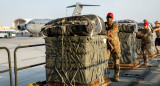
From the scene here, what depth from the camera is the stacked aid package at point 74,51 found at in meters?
4.32

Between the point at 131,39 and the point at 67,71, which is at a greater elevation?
the point at 131,39

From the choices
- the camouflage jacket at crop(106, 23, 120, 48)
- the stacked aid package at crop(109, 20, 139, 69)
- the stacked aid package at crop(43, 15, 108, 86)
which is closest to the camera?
the stacked aid package at crop(43, 15, 108, 86)

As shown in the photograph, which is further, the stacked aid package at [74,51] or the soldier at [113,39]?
the soldier at [113,39]

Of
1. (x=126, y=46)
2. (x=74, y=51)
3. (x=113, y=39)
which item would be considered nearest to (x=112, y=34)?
(x=113, y=39)

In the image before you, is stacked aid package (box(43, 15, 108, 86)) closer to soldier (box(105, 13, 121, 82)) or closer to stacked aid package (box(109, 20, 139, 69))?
soldier (box(105, 13, 121, 82))

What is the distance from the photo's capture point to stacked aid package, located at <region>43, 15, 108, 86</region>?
4320mm

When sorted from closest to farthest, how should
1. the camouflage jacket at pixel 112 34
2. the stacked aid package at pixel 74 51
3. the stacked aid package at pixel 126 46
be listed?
the stacked aid package at pixel 74 51, the camouflage jacket at pixel 112 34, the stacked aid package at pixel 126 46

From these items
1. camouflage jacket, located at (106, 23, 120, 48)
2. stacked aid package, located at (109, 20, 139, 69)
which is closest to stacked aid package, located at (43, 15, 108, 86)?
camouflage jacket, located at (106, 23, 120, 48)

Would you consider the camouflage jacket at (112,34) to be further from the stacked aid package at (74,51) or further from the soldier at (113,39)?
the stacked aid package at (74,51)

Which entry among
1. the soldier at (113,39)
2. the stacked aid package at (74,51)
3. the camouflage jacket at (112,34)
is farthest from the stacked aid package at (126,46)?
the stacked aid package at (74,51)

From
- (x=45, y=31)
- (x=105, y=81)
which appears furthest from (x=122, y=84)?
(x=45, y=31)

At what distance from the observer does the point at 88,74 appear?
4371 millimetres

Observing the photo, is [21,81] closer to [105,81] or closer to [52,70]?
[52,70]

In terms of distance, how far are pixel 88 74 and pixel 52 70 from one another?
38.2 inches
